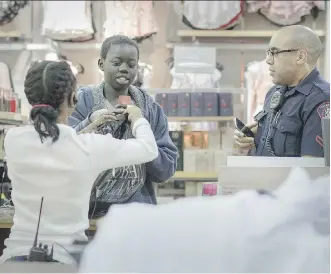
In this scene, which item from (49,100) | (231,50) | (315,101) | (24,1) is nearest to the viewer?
(49,100)

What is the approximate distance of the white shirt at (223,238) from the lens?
1.33 meters

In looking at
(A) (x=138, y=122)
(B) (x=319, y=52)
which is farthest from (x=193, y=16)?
(A) (x=138, y=122)

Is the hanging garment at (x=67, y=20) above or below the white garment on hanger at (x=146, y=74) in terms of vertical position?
above

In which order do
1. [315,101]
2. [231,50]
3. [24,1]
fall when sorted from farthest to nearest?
1. [231,50]
2. [24,1]
3. [315,101]

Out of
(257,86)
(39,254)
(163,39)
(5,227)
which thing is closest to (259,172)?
(39,254)

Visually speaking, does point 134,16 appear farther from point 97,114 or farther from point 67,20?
point 97,114

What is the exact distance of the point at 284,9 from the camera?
5066 mm

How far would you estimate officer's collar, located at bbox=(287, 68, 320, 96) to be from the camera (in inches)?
65.0

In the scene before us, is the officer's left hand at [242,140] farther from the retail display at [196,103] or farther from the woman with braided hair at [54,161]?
the retail display at [196,103]

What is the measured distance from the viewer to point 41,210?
1326 millimetres

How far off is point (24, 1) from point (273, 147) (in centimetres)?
384

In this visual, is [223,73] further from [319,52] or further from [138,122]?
[138,122]

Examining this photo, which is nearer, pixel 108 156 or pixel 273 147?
pixel 108 156

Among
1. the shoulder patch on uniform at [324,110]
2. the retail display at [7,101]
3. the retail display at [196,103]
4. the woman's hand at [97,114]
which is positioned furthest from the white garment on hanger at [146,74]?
the woman's hand at [97,114]
